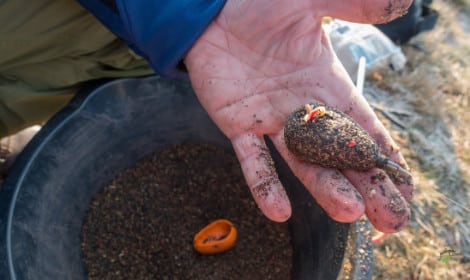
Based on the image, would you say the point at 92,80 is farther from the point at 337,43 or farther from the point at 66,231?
the point at 337,43

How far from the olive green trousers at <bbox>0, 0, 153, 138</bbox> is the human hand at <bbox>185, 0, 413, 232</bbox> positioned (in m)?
0.36

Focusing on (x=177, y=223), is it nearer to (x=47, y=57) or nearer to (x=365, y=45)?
(x=47, y=57)

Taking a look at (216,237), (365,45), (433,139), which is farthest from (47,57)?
(433,139)

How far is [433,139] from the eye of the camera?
6.73ft

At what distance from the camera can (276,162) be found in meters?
1.53

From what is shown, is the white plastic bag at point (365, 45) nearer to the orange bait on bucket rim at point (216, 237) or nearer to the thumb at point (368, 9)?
the thumb at point (368, 9)

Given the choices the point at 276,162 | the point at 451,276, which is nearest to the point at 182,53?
the point at 276,162

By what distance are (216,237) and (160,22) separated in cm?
75

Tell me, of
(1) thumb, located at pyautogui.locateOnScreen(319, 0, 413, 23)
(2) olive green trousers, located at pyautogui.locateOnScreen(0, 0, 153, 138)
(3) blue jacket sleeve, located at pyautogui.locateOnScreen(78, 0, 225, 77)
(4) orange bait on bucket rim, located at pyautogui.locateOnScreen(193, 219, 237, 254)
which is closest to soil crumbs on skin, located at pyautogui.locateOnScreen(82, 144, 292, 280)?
(4) orange bait on bucket rim, located at pyautogui.locateOnScreen(193, 219, 237, 254)

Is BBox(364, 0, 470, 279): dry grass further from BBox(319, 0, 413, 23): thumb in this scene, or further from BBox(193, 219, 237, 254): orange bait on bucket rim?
BBox(319, 0, 413, 23): thumb

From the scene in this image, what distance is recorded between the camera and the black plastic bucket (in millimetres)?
1186

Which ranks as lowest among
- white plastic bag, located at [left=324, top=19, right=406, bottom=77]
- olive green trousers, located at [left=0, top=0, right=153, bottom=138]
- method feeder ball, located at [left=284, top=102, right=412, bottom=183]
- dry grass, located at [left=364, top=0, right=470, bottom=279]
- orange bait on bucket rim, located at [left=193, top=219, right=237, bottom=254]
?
dry grass, located at [left=364, top=0, right=470, bottom=279]

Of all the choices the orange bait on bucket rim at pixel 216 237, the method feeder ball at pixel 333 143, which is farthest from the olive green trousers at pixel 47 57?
the method feeder ball at pixel 333 143

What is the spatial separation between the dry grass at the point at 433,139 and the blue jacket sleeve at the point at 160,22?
1079 mm
